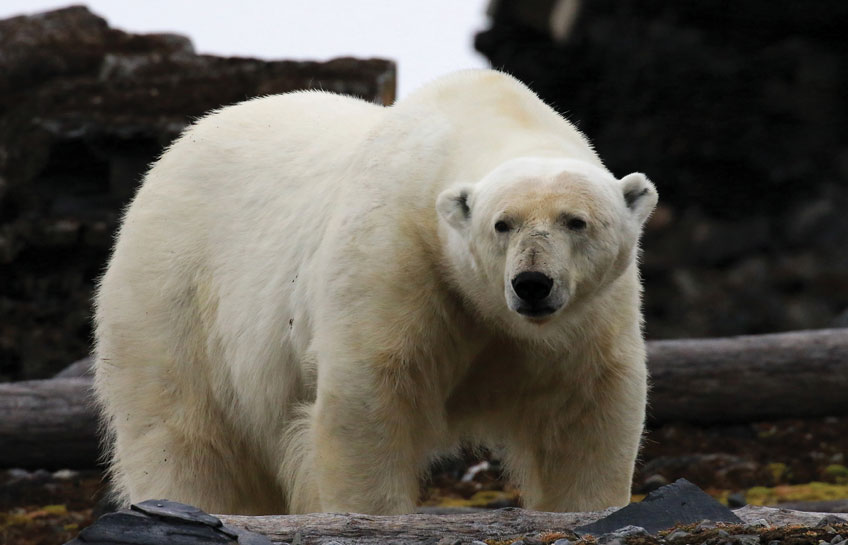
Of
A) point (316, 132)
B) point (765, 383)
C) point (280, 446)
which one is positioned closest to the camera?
point (280, 446)

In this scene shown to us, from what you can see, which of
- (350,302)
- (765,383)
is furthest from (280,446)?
(765,383)

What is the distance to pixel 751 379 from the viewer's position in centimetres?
744

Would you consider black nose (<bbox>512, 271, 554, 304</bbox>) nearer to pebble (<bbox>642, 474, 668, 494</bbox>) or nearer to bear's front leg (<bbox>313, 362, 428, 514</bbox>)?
bear's front leg (<bbox>313, 362, 428, 514</bbox>)

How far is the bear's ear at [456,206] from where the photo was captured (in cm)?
398

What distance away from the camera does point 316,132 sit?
5367mm

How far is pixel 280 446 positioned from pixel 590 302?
1458 millimetres

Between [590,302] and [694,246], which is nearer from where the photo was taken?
[590,302]

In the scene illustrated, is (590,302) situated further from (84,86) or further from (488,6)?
(488,6)

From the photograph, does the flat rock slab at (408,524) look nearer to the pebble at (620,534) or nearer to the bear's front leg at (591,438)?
the pebble at (620,534)

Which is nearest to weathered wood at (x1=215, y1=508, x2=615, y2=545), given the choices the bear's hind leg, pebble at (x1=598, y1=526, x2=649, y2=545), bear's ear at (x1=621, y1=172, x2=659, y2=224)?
pebble at (x1=598, y1=526, x2=649, y2=545)

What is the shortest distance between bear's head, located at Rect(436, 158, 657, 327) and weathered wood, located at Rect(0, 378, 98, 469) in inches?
136

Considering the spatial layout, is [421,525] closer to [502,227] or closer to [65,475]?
[502,227]

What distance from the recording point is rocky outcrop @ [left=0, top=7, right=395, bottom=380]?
8828 mm

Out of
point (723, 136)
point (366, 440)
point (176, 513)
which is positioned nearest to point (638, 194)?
point (366, 440)
